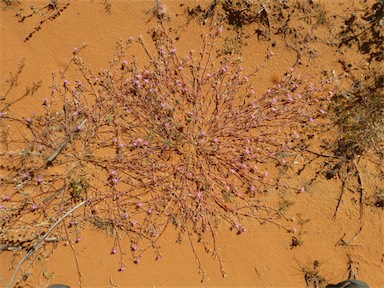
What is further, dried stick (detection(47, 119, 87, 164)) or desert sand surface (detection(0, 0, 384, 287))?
dried stick (detection(47, 119, 87, 164))

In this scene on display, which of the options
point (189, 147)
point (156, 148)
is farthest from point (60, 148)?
point (189, 147)

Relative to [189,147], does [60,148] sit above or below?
above

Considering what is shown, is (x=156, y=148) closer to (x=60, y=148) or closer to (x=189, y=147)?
(x=189, y=147)

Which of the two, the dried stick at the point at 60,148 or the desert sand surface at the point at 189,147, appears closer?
the desert sand surface at the point at 189,147

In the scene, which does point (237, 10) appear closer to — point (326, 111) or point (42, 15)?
point (326, 111)

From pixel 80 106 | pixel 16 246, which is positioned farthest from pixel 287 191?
pixel 16 246
